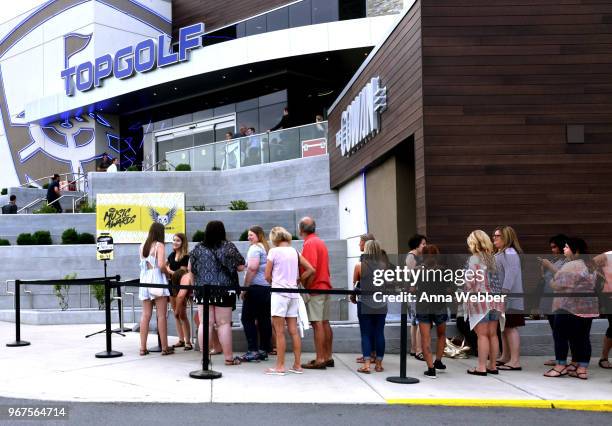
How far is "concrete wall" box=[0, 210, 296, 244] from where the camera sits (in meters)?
21.5

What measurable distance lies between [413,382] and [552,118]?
5494 millimetres

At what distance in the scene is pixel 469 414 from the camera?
21.0 ft

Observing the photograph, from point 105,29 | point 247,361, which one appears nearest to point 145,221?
point 247,361

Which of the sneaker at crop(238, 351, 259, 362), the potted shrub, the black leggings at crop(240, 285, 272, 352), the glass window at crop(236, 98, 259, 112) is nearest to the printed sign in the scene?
the potted shrub

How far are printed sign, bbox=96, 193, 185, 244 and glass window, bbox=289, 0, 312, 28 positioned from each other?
14112 mm

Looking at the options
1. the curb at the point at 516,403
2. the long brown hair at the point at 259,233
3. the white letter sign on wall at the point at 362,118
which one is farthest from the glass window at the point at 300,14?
the curb at the point at 516,403

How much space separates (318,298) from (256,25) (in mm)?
26213

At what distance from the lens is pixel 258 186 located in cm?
2431

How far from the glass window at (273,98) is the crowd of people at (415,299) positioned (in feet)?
73.9

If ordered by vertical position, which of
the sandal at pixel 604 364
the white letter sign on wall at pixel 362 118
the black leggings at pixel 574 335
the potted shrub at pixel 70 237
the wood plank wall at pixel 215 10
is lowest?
the sandal at pixel 604 364

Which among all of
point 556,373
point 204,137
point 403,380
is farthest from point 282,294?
point 204,137

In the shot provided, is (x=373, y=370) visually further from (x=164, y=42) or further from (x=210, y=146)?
(x=164, y=42)

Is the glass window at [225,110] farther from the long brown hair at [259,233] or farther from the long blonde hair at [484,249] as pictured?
the long blonde hair at [484,249]

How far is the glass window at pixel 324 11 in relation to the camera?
96.4ft
